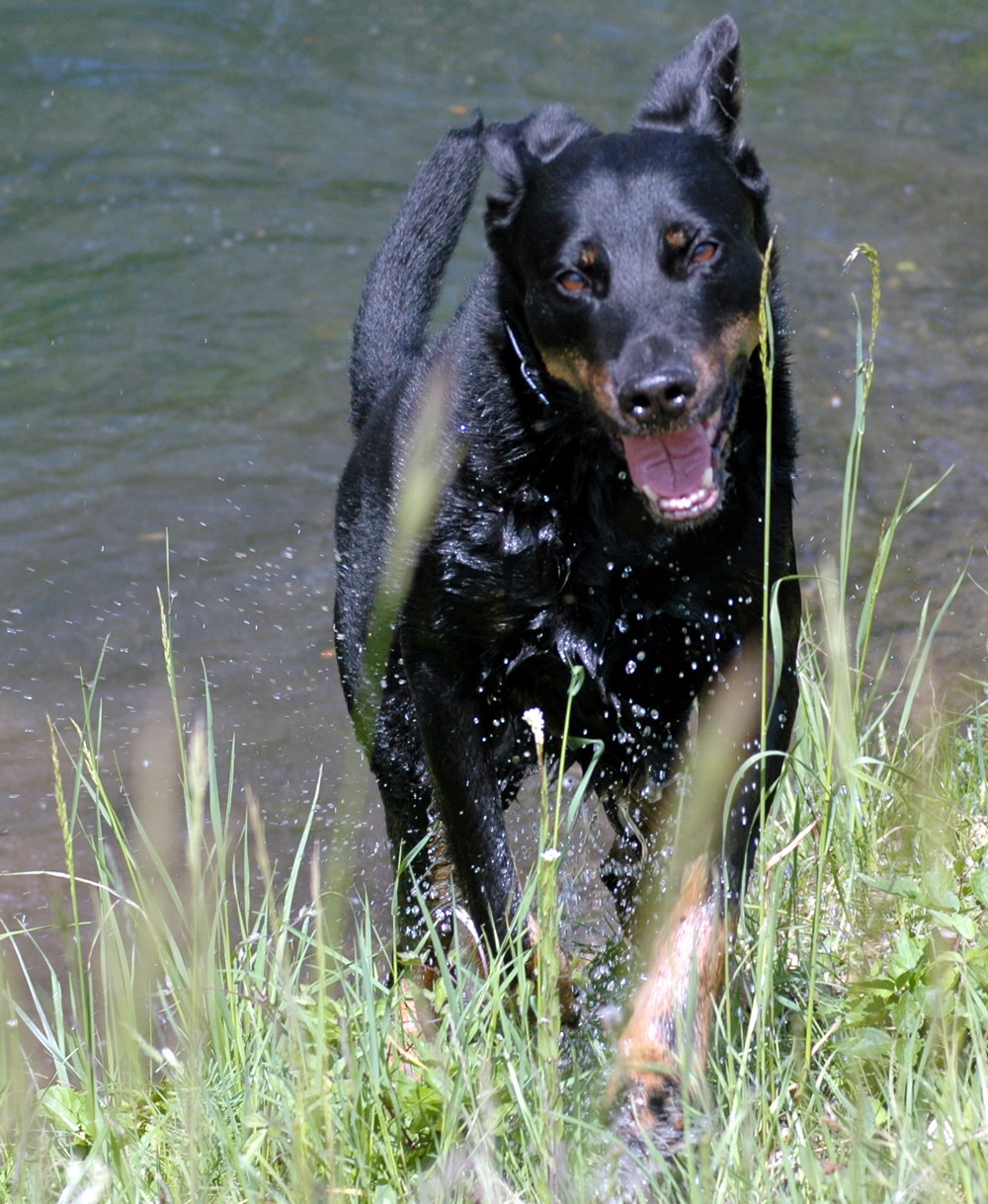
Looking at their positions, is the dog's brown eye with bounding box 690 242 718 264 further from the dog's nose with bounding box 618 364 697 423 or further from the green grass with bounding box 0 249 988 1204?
the green grass with bounding box 0 249 988 1204

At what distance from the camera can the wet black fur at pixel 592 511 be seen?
10.2ft

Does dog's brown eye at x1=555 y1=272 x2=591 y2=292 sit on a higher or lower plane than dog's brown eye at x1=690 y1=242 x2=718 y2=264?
lower

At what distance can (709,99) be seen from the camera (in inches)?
134

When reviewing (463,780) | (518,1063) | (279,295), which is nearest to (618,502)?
(463,780)

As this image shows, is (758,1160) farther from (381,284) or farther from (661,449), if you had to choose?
(381,284)

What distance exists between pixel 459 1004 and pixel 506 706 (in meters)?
0.94

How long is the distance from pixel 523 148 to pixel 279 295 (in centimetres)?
449

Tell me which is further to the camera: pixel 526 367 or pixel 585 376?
pixel 526 367

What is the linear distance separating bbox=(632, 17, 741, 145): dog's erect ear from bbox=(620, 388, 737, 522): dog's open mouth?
70 centimetres

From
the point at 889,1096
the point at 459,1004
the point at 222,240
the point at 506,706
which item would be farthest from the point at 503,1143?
the point at 222,240

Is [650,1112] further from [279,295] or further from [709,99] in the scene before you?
[279,295]

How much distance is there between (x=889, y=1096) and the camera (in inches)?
93.0

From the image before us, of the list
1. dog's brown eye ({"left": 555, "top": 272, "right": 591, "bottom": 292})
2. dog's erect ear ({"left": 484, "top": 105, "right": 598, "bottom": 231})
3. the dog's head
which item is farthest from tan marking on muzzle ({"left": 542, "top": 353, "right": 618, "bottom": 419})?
dog's erect ear ({"left": 484, "top": 105, "right": 598, "bottom": 231})

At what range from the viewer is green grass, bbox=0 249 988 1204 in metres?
2.21
